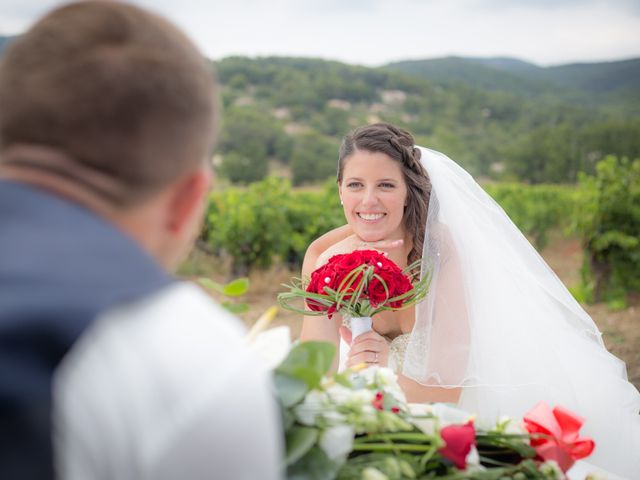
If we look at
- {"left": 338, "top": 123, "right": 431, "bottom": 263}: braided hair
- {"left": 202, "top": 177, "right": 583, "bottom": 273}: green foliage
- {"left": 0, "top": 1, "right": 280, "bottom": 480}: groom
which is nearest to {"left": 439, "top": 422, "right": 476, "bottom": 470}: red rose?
{"left": 0, "top": 1, "right": 280, "bottom": 480}: groom

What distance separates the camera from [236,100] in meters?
63.1

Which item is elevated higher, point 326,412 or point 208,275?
point 326,412

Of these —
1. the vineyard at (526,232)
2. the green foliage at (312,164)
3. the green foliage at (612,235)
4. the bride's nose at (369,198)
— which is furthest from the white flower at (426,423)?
the green foliage at (312,164)

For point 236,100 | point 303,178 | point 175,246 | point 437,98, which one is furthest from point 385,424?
point 437,98

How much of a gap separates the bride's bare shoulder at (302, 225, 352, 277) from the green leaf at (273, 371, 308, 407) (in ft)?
9.64

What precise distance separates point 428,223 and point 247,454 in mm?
3370

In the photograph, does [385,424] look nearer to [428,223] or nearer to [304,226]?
[428,223]

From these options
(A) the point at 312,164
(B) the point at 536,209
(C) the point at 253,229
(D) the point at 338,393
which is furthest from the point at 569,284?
(A) the point at 312,164

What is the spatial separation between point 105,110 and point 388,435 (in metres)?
1.11

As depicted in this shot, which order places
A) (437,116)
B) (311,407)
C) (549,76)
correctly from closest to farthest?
(311,407) < (437,116) < (549,76)

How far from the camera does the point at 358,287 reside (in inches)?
129

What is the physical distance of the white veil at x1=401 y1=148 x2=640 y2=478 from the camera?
3.73 m

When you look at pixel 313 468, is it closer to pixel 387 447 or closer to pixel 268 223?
pixel 387 447

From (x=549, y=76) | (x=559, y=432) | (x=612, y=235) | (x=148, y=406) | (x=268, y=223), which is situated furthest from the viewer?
(x=549, y=76)
